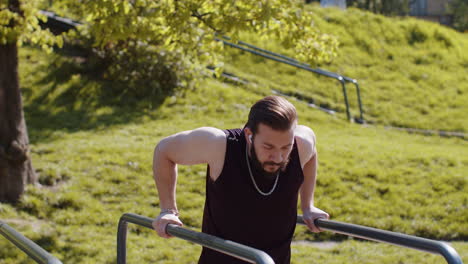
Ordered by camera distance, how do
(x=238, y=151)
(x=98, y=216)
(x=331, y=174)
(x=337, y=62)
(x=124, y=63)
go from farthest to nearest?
1. (x=337, y=62)
2. (x=124, y=63)
3. (x=331, y=174)
4. (x=98, y=216)
5. (x=238, y=151)

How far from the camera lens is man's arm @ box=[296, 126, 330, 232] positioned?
318cm

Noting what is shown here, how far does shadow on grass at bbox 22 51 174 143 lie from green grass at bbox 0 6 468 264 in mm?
20

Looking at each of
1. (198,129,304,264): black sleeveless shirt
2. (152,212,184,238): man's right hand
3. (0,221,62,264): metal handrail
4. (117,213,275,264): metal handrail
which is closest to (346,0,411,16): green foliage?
(198,129,304,264): black sleeveless shirt

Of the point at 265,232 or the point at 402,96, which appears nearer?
the point at 265,232

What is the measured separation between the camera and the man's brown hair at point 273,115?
264 centimetres

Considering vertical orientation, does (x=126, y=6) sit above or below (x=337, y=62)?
above

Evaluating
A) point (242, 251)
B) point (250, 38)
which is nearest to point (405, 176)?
point (242, 251)

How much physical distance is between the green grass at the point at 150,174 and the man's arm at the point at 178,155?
3319 millimetres

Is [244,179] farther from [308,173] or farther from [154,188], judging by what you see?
[154,188]

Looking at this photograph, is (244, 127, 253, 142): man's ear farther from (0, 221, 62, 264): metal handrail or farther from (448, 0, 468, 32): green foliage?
(448, 0, 468, 32): green foliage

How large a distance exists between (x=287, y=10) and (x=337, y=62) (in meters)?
9.30

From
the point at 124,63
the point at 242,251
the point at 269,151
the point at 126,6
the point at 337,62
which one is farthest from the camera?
the point at 337,62

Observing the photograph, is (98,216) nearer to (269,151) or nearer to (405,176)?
(405,176)

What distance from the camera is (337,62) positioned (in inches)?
619
